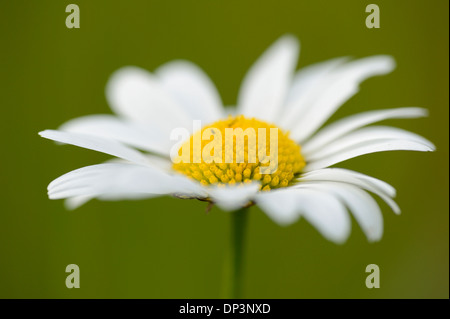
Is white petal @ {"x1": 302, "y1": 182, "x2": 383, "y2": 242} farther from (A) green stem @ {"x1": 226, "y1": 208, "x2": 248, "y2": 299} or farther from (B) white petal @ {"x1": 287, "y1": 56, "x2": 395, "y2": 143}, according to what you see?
(B) white petal @ {"x1": 287, "y1": 56, "x2": 395, "y2": 143}

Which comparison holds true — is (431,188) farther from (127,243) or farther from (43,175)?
(43,175)

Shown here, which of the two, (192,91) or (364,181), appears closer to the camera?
(364,181)

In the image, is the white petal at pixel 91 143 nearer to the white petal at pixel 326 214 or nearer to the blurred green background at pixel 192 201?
the white petal at pixel 326 214

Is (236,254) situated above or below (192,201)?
below

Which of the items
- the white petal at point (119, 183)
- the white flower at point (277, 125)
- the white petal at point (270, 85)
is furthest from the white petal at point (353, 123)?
the white petal at point (119, 183)

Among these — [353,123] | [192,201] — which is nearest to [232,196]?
[353,123]

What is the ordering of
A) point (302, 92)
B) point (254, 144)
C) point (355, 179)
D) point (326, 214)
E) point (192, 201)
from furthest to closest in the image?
1. point (192, 201)
2. point (302, 92)
3. point (254, 144)
4. point (355, 179)
5. point (326, 214)

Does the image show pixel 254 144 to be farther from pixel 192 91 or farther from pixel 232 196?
pixel 192 91
